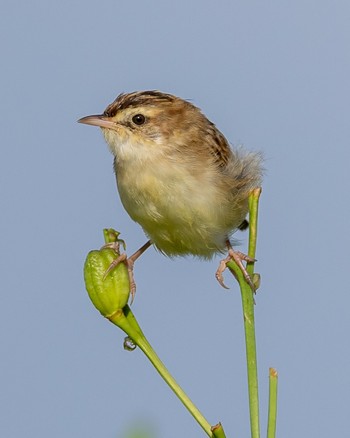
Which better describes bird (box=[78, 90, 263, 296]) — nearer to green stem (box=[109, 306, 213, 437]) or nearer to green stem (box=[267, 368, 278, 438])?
green stem (box=[109, 306, 213, 437])

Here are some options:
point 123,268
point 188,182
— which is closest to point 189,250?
point 188,182

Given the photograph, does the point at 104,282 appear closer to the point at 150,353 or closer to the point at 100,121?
the point at 150,353

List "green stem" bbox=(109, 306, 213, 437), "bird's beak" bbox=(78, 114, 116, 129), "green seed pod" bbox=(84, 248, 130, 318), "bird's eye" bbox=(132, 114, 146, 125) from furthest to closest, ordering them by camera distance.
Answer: "bird's eye" bbox=(132, 114, 146, 125)
"bird's beak" bbox=(78, 114, 116, 129)
"green seed pod" bbox=(84, 248, 130, 318)
"green stem" bbox=(109, 306, 213, 437)

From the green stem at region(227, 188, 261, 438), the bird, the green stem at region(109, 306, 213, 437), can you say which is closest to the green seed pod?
the green stem at region(109, 306, 213, 437)

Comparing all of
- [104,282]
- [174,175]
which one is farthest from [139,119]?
[104,282]

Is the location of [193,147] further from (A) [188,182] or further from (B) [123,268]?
(B) [123,268]

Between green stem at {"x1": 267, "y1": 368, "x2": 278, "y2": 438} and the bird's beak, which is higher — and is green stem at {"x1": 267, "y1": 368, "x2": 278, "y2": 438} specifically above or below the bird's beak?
below

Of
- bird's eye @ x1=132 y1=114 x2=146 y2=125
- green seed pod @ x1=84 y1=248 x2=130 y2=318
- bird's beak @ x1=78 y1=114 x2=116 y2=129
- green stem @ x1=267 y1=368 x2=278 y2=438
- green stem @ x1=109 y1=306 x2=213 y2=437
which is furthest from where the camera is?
bird's eye @ x1=132 y1=114 x2=146 y2=125

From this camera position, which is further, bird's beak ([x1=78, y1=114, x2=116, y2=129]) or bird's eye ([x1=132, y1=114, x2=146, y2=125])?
bird's eye ([x1=132, y1=114, x2=146, y2=125])
